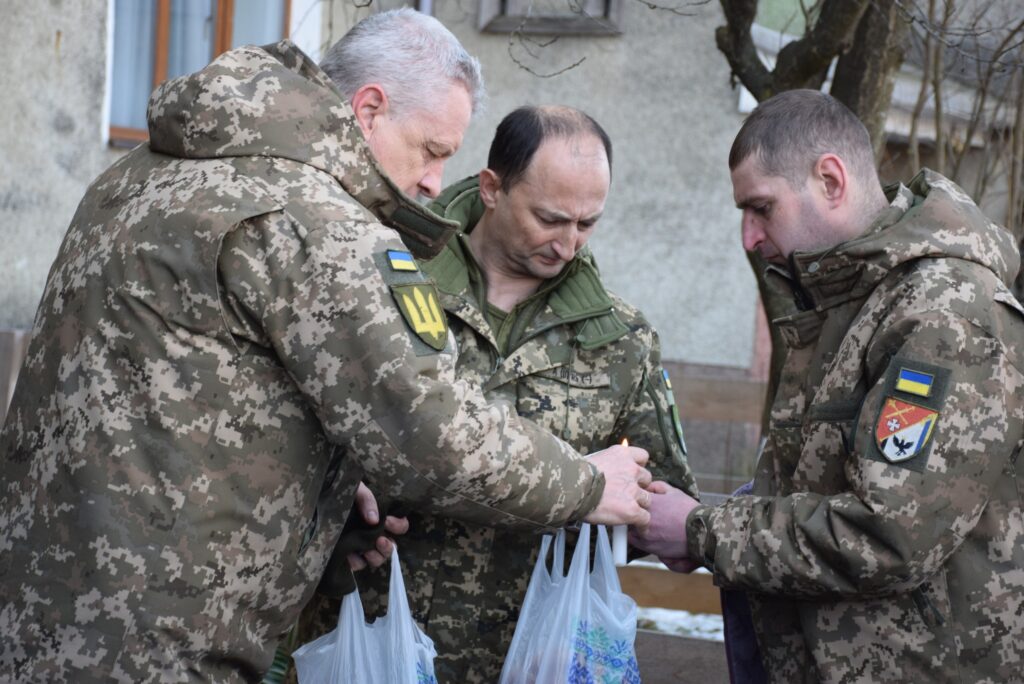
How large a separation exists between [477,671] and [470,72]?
1482 mm

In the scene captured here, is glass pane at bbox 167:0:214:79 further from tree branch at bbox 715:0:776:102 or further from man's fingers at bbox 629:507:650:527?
man's fingers at bbox 629:507:650:527

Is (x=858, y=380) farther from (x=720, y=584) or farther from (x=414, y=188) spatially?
(x=414, y=188)

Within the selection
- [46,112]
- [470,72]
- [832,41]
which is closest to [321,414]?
[470,72]

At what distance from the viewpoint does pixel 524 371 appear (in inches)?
127

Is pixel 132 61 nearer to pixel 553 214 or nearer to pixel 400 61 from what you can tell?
pixel 553 214

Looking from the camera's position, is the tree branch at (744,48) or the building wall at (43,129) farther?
the building wall at (43,129)

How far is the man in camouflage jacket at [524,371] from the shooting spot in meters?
3.21

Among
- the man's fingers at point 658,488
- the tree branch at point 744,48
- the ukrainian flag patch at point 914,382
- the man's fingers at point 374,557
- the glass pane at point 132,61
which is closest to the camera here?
the ukrainian flag patch at point 914,382

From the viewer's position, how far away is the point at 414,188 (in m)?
2.76

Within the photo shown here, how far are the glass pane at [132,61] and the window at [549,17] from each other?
2.93 metres

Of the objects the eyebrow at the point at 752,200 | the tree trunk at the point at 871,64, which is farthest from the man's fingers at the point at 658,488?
the tree trunk at the point at 871,64

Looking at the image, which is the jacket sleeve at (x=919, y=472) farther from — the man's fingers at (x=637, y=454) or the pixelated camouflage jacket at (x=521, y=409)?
the pixelated camouflage jacket at (x=521, y=409)

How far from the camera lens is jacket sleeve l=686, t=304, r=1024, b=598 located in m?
2.61

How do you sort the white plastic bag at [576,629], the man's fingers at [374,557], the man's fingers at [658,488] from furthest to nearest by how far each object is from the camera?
1. the man's fingers at [658,488]
2. the man's fingers at [374,557]
3. the white plastic bag at [576,629]
